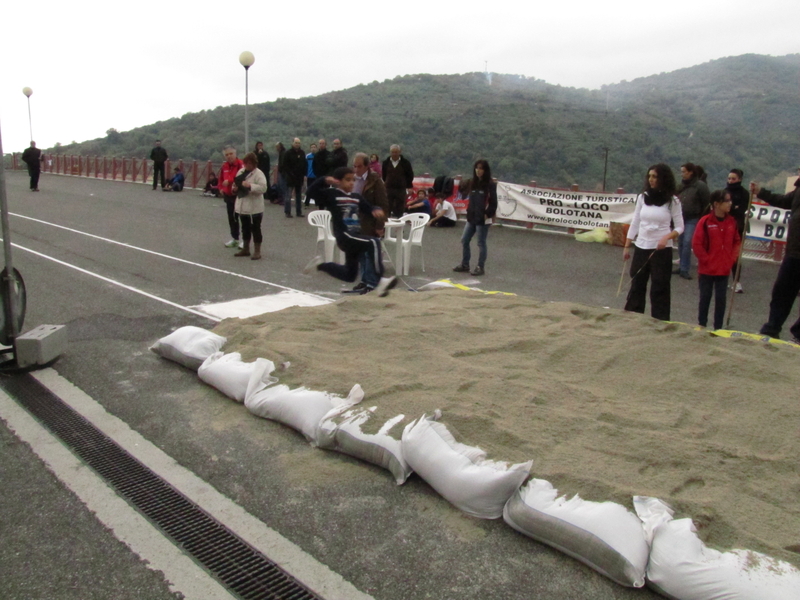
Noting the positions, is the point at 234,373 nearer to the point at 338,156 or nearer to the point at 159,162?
the point at 338,156

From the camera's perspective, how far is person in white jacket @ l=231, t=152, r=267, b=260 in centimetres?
1014

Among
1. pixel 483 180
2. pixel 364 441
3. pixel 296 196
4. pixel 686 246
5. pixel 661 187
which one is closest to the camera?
pixel 364 441

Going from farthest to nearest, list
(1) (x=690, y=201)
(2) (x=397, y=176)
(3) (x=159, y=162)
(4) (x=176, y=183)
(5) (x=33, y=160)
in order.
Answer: (3) (x=159, y=162) → (4) (x=176, y=183) → (5) (x=33, y=160) → (2) (x=397, y=176) → (1) (x=690, y=201)

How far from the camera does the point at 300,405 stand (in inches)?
157

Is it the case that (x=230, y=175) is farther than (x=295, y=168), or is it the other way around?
(x=295, y=168)

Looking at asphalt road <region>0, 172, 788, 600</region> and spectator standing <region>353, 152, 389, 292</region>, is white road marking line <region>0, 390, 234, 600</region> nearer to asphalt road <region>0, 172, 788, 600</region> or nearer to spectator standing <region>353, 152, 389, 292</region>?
asphalt road <region>0, 172, 788, 600</region>

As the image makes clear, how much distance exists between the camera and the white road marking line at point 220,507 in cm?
267

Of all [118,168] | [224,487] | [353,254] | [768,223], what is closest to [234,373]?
[224,487]

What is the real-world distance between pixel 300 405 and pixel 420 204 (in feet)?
37.2

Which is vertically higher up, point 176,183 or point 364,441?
point 176,183

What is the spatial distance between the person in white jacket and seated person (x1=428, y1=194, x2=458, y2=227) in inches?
222

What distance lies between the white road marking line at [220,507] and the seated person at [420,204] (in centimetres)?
1094

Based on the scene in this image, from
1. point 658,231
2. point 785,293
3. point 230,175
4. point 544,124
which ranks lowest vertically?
point 785,293

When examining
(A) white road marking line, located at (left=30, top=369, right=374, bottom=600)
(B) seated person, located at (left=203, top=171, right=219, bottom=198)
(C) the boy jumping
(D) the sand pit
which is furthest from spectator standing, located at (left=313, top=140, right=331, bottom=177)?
(A) white road marking line, located at (left=30, top=369, right=374, bottom=600)
